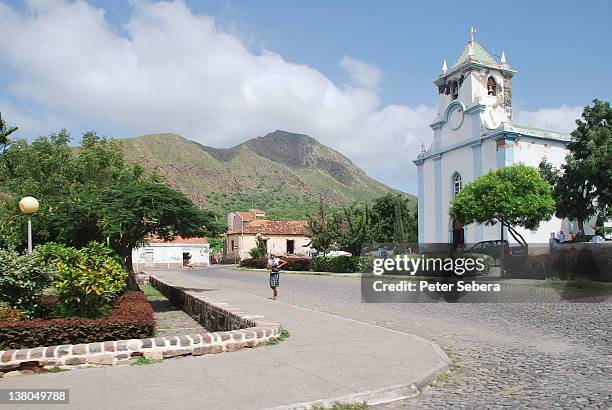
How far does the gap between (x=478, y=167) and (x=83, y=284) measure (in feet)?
104

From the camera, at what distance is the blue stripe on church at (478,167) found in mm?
35719

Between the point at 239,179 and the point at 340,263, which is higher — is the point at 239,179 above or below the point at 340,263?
above

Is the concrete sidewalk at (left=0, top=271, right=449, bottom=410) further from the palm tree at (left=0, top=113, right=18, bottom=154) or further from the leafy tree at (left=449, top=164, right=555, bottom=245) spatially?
the palm tree at (left=0, top=113, right=18, bottom=154)

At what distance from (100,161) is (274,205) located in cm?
7050

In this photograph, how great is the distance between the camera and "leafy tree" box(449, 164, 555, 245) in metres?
25.3

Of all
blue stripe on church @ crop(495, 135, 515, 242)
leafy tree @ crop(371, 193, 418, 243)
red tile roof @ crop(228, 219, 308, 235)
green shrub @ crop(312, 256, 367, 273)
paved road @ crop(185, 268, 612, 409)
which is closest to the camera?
paved road @ crop(185, 268, 612, 409)

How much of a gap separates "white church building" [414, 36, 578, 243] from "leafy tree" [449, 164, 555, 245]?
842 centimetres

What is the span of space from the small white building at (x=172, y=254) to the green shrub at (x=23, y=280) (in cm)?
4679

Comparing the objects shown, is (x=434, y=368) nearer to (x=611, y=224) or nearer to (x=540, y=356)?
(x=540, y=356)

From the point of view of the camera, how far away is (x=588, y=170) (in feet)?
75.9

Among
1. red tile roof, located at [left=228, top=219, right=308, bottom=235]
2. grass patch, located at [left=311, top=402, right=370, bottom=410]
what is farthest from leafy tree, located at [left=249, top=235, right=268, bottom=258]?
grass patch, located at [left=311, top=402, right=370, bottom=410]

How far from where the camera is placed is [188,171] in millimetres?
97000

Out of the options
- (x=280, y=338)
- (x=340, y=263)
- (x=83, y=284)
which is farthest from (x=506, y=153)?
(x=83, y=284)

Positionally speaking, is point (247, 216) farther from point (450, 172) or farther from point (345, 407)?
point (345, 407)
